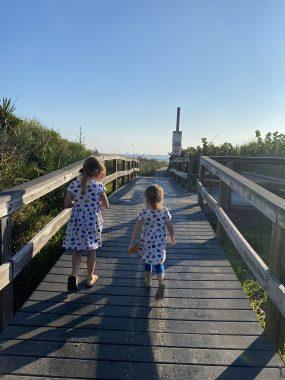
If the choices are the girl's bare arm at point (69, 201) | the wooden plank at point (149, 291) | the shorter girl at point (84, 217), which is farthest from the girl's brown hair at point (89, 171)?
the wooden plank at point (149, 291)

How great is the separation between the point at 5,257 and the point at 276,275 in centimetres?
215

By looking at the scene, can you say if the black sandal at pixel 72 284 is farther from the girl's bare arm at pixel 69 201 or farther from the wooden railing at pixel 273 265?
the wooden railing at pixel 273 265

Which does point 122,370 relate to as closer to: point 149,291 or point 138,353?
point 138,353

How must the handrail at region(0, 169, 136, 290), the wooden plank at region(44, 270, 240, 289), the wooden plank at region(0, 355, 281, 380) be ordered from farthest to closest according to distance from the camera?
the wooden plank at region(44, 270, 240, 289) → the handrail at region(0, 169, 136, 290) → the wooden plank at region(0, 355, 281, 380)

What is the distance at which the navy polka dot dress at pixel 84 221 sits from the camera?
4.08 meters

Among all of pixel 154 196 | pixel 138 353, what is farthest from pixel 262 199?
pixel 138 353

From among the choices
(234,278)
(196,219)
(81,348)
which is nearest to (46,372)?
(81,348)

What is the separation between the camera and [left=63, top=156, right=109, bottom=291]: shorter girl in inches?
161

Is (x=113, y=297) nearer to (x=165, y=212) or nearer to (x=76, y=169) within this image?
(x=165, y=212)

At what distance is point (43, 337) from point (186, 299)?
1.38 m

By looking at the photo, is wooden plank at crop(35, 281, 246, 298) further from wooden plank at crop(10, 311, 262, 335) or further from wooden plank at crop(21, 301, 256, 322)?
wooden plank at crop(10, 311, 262, 335)

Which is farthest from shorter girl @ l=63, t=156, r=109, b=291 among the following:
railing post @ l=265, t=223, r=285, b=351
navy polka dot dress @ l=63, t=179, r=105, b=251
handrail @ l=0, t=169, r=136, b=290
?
railing post @ l=265, t=223, r=285, b=351

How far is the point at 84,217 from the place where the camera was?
409cm

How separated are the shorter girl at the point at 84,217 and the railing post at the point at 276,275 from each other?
1.63 meters
